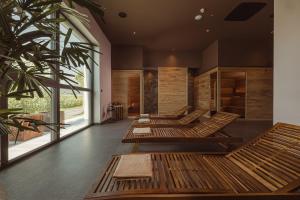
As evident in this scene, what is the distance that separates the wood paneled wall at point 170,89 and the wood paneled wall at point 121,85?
156 cm

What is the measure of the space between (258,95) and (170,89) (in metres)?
4.27

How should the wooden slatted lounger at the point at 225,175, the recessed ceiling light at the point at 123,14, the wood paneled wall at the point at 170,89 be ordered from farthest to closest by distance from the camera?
1. the wood paneled wall at the point at 170,89
2. the recessed ceiling light at the point at 123,14
3. the wooden slatted lounger at the point at 225,175

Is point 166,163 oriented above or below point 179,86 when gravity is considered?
below

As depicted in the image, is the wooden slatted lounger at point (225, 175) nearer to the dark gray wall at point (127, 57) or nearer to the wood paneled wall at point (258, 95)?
the wood paneled wall at point (258, 95)

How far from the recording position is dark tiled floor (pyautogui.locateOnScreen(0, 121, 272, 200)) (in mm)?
2387

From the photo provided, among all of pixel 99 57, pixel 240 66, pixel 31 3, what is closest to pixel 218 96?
pixel 240 66

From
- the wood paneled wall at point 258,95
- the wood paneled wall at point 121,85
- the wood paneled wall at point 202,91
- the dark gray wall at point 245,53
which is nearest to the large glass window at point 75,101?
the wood paneled wall at point 121,85

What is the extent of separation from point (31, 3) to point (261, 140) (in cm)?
273

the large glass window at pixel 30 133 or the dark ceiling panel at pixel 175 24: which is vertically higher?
the dark ceiling panel at pixel 175 24

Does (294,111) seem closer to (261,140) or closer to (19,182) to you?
(261,140)

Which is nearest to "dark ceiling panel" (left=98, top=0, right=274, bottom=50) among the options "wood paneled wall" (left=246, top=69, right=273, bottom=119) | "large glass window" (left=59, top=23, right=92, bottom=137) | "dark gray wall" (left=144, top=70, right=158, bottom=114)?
"large glass window" (left=59, top=23, right=92, bottom=137)

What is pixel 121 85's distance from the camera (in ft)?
35.7

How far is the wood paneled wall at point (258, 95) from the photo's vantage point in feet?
31.6

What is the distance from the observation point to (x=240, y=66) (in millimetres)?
9641
